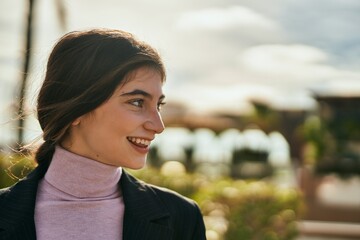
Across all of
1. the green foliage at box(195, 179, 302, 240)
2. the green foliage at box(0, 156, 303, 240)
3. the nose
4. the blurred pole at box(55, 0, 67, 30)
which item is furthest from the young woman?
the blurred pole at box(55, 0, 67, 30)

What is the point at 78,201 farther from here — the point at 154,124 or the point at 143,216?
the point at 154,124

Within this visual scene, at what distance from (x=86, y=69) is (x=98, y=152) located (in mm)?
321

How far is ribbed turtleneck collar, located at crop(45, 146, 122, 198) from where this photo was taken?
8.99ft

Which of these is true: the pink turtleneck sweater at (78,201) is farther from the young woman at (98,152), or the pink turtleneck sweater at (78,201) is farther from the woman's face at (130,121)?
the woman's face at (130,121)

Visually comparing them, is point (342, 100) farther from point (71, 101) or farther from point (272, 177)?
point (71, 101)

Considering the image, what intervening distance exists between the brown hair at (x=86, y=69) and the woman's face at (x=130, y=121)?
37 millimetres

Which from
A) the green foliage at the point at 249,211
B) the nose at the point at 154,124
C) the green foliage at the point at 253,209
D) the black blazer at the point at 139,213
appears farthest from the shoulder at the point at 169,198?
the green foliage at the point at 253,209

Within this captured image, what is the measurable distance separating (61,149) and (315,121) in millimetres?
21665

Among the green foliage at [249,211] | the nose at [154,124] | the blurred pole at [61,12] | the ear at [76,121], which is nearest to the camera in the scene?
the nose at [154,124]

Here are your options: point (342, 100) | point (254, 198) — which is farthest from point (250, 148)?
point (254, 198)

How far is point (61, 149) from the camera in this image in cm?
283

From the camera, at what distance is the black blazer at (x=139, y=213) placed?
104 inches

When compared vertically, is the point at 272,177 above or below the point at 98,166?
above

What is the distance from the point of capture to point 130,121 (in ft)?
8.44
